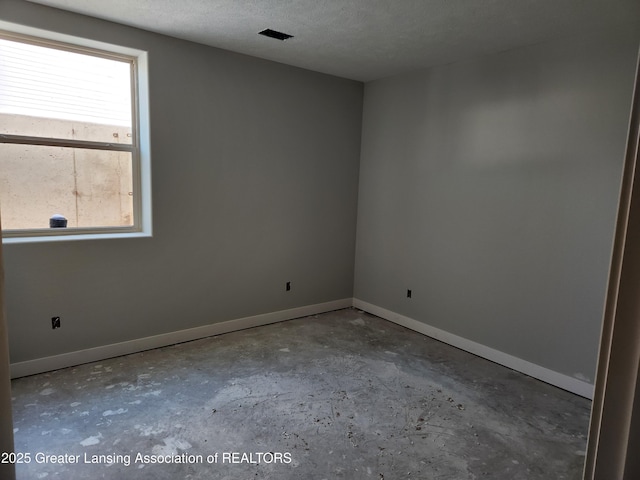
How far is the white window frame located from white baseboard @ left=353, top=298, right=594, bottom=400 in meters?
2.63

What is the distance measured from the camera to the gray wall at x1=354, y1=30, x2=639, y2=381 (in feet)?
9.50

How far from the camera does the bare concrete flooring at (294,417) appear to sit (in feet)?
7.02

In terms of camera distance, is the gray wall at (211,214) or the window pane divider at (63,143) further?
the gray wall at (211,214)

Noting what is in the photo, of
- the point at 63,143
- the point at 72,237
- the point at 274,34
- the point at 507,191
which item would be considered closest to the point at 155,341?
the point at 72,237

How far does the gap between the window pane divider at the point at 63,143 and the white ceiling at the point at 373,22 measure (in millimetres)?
922

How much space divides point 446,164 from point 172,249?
104 inches

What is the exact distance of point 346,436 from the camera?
2400 mm

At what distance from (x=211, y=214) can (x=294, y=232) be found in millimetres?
955

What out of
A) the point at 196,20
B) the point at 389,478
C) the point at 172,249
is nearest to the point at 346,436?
the point at 389,478

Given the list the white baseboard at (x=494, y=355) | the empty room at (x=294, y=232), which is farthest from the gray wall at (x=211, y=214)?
the white baseboard at (x=494, y=355)

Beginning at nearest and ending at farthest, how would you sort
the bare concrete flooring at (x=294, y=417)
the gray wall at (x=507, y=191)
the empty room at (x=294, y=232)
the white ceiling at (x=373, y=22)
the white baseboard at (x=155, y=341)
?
the bare concrete flooring at (x=294, y=417) → the empty room at (x=294, y=232) → the white ceiling at (x=373, y=22) → the gray wall at (x=507, y=191) → the white baseboard at (x=155, y=341)

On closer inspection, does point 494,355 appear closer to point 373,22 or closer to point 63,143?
point 373,22

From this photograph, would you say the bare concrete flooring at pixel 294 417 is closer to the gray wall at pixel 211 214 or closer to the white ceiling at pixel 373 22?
the gray wall at pixel 211 214

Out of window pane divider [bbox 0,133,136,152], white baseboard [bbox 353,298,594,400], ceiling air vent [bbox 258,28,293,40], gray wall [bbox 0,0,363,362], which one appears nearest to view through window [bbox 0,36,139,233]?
window pane divider [bbox 0,133,136,152]
